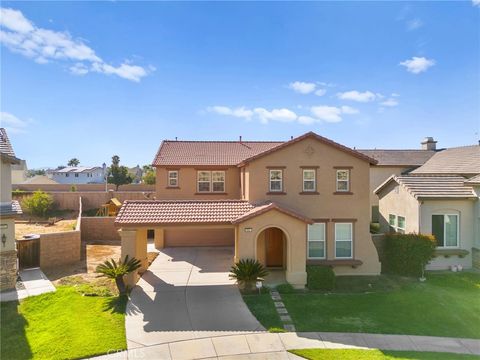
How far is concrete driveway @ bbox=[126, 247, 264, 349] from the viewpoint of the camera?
10.9 meters

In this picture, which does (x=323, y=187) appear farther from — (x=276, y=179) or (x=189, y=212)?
(x=189, y=212)

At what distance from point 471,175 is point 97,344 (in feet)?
75.1

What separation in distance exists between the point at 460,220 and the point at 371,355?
13171 mm

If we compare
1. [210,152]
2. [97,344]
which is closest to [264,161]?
[210,152]

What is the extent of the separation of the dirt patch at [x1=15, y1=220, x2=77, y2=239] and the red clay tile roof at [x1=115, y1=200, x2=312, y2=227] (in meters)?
12.3

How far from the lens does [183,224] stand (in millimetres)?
15328

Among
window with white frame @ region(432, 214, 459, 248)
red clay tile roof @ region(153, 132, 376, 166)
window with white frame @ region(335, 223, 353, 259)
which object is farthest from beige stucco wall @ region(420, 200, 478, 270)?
red clay tile roof @ region(153, 132, 376, 166)

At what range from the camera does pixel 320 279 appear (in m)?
15.2

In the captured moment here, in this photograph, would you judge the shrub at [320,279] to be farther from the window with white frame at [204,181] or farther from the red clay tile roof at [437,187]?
the window with white frame at [204,181]

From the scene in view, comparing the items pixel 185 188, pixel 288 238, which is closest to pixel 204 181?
pixel 185 188

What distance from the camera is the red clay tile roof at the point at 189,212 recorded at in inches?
598

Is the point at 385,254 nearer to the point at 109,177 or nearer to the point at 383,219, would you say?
the point at 383,219

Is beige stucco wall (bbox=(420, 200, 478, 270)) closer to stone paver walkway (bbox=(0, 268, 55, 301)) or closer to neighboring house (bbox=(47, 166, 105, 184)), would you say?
stone paver walkway (bbox=(0, 268, 55, 301))

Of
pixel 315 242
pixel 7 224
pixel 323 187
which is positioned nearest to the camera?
pixel 7 224
